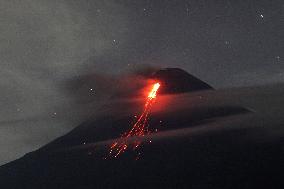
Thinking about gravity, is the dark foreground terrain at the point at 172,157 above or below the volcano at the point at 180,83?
below

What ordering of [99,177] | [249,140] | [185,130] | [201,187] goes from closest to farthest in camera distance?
[201,187]
[99,177]
[249,140]
[185,130]

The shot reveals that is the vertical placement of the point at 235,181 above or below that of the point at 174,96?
below

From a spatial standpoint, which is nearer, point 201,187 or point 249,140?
point 201,187

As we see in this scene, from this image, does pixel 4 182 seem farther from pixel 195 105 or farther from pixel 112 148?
pixel 195 105

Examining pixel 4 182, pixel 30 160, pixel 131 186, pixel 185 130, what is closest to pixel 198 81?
pixel 185 130

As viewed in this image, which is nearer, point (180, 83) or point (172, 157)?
point (172, 157)

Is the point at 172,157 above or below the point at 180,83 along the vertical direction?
below

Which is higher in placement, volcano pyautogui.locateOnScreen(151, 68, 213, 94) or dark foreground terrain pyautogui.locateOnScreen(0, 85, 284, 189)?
volcano pyautogui.locateOnScreen(151, 68, 213, 94)

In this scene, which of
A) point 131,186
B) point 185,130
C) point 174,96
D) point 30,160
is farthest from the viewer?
point 174,96

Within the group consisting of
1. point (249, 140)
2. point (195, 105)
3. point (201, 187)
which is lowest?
point (201, 187)

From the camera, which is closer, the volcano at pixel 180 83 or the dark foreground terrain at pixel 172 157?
the dark foreground terrain at pixel 172 157

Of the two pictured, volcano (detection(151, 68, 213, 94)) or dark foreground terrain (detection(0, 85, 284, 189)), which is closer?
dark foreground terrain (detection(0, 85, 284, 189))
